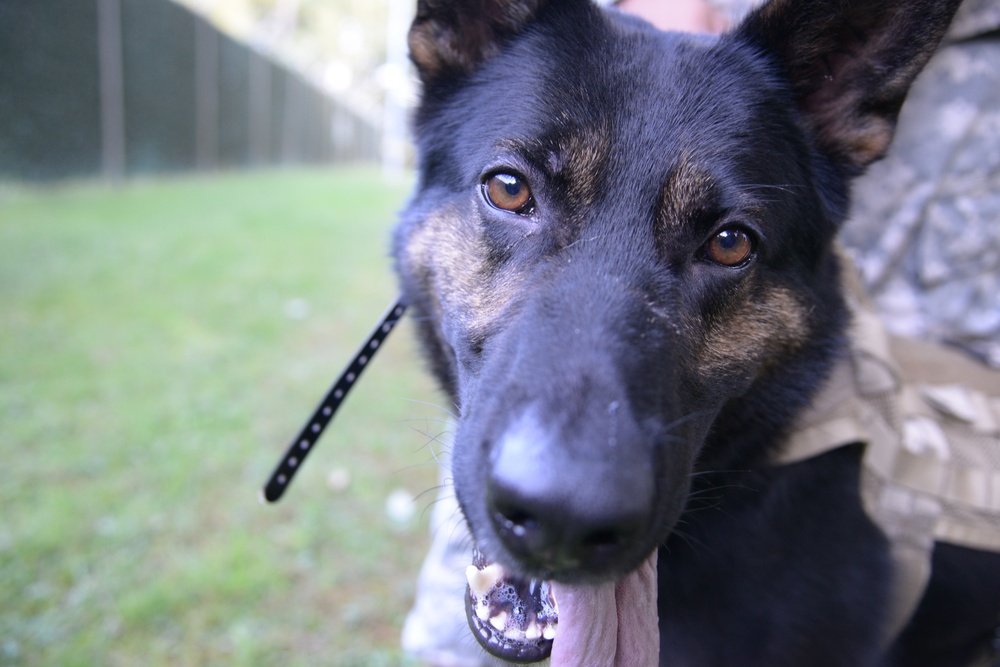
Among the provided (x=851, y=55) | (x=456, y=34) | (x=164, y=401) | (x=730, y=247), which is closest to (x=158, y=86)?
(x=164, y=401)

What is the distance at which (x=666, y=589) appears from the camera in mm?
1888

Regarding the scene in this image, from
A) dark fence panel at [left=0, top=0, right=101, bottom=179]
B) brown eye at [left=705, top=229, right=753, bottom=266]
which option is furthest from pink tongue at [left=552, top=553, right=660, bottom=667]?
dark fence panel at [left=0, top=0, right=101, bottom=179]

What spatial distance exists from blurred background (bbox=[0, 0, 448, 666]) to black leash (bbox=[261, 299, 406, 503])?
30cm

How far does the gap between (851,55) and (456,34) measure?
127 centimetres

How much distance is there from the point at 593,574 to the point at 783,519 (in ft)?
3.15

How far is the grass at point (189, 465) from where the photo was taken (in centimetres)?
279

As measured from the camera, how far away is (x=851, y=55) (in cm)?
205

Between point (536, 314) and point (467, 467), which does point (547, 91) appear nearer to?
point (536, 314)

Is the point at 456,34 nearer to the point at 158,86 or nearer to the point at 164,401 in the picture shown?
the point at 164,401

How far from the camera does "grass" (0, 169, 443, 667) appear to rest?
2.79m

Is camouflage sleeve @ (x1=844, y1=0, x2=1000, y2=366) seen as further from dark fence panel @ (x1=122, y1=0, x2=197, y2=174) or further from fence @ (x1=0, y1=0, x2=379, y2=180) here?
dark fence panel @ (x1=122, y1=0, x2=197, y2=174)

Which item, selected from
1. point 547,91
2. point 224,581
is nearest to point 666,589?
point 547,91

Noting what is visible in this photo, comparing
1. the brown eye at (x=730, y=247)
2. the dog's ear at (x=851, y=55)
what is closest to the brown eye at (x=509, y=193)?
the brown eye at (x=730, y=247)

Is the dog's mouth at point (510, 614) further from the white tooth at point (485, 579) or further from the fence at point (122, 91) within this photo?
the fence at point (122, 91)
